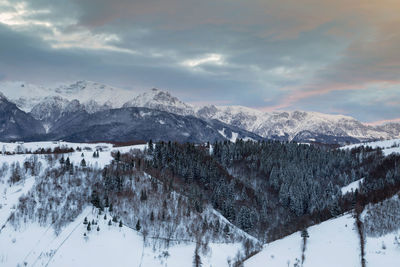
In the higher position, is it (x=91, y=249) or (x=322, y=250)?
(x=322, y=250)

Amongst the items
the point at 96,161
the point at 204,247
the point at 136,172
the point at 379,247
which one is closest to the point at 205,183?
the point at 136,172

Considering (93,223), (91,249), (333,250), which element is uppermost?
(333,250)

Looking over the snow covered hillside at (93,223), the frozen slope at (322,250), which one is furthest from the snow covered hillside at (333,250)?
the snow covered hillside at (93,223)

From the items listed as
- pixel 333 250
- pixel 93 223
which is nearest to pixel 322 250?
pixel 333 250

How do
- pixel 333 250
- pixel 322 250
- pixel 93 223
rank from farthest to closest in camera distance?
1. pixel 93 223
2. pixel 322 250
3. pixel 333 250

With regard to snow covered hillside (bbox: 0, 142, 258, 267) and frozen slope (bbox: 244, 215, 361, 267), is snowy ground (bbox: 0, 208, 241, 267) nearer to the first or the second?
snow covered hillside (bbox: 0, 142, 258, 267)

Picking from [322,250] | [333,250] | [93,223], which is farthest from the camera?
[93,223]

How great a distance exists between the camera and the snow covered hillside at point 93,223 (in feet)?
319

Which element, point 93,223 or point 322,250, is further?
point 93,223

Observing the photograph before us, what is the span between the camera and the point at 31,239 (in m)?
100

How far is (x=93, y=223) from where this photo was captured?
110m

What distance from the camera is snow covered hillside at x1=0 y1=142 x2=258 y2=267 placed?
319 ft

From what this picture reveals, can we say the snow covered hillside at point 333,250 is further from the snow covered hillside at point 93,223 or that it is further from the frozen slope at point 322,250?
the snow covered hillside at point 93,223

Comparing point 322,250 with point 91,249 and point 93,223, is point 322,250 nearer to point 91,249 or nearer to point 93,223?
point 91,249
